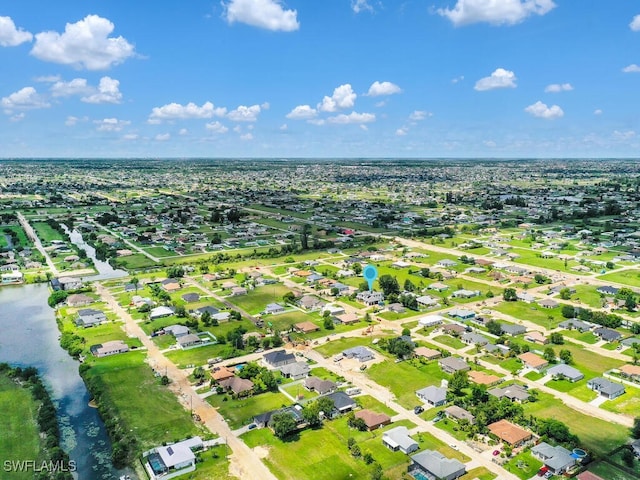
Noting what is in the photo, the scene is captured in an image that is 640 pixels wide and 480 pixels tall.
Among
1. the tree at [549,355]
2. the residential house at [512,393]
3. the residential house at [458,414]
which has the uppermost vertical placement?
the tree at [549,355]

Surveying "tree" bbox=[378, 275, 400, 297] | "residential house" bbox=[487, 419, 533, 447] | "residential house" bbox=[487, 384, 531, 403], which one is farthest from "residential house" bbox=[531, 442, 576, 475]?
"tree" bbox=[378, 275, 400, 297]

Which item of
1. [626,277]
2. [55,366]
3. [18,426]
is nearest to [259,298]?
[55,366]

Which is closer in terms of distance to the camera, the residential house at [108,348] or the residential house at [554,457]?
the residential house at [554,457]

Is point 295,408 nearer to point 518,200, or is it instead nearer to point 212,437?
point 212,437

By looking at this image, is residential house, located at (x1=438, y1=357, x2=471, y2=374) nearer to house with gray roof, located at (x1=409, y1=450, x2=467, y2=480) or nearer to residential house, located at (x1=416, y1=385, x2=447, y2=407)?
residential house, located at (x1=416, y1=385, x2=447, y2=407)

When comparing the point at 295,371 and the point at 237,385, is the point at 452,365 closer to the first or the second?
the point at 295,371

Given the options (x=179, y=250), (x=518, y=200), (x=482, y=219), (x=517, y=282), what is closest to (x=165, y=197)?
(x=179, y=250)

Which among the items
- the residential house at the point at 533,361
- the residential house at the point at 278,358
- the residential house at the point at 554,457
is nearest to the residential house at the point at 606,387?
the residential house at the point at 533,361

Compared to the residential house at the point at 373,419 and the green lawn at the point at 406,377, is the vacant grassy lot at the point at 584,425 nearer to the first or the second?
the green lawn at the point at 406,377
